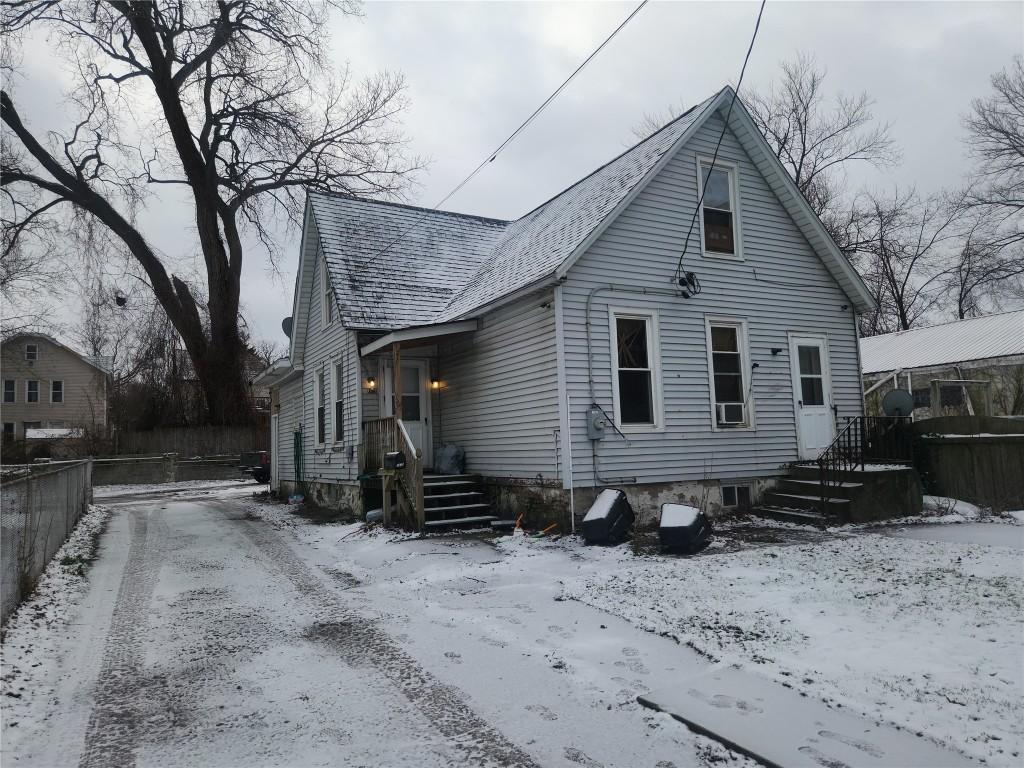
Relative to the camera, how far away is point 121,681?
4.71 m

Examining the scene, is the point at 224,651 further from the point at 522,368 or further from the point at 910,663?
A: the point at 522,368

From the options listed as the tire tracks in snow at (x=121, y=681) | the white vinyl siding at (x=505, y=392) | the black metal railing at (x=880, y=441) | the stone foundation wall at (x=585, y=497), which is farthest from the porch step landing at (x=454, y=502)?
the black metal railing at (x=880, y=441)

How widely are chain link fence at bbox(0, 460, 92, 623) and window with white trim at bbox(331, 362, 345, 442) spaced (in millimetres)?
5363

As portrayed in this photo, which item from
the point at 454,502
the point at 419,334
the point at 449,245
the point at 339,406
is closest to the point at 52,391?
the point at 339,406

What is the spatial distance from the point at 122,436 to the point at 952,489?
32591 mm

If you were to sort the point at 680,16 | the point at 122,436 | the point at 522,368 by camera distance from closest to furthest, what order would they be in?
the point at 680,16 < the point at 522,368 < the point at 122,436

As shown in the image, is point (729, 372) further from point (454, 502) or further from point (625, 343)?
point (454, 502)

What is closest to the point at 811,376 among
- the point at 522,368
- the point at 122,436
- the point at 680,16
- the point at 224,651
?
the point at 522,368

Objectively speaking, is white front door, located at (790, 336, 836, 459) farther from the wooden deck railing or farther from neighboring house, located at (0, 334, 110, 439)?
neighboring house, located at (0, 334, 110, 439)

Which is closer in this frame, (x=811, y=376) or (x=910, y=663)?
(x=910, y=663)

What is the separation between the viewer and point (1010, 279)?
27.6 meters

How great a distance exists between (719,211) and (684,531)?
6.50 meters

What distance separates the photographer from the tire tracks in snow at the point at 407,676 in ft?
11.7

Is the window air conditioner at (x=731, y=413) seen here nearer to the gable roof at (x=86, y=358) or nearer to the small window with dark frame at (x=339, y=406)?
the small window with dark frame at (x=339, y=406)
